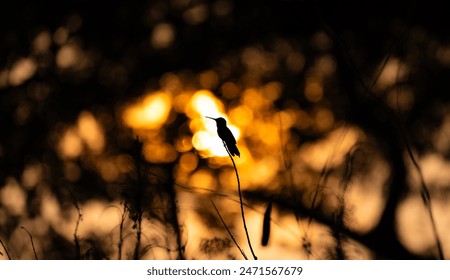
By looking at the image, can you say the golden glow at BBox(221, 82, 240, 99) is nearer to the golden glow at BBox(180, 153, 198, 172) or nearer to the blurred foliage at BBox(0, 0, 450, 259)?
the blurred foliage at BBox(0, 0, 450, 259)

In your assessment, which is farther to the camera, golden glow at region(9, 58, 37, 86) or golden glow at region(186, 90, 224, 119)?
golden glow at region(9, 58, 37, 86)

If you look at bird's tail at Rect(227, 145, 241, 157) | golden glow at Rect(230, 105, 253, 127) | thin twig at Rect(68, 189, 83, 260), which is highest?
golden glow at Rect(230, 105, 253, 127)

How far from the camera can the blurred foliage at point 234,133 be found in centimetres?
139

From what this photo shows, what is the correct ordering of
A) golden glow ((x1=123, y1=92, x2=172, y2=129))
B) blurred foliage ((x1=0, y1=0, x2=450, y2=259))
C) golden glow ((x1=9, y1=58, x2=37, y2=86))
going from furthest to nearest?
golden glow ((x1=9, y1=58, x2=37, y2=86)), golden glow ((x1=123, y1=92, x2=172, y2=129)), blurred foliage ((x1=0, y1=0, x2=450, y2=259))

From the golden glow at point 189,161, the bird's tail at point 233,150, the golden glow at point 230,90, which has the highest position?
the golden glow at point 230,90

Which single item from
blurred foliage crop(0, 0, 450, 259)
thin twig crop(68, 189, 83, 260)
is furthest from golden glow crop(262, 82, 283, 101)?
thin twig crop(68, 189, 83, 260)

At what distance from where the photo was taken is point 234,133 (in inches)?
57.0

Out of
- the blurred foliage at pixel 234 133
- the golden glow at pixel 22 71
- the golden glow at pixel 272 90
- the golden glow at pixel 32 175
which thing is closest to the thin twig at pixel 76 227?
the blurred foliage at pixel 234 133

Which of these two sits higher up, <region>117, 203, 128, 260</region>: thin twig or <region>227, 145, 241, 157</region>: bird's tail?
<region>227, 145, 241, 157</region>: bird's tail

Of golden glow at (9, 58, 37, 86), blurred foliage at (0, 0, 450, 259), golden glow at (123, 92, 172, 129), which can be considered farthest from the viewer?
golden glow at (9, 58, 37, 86)

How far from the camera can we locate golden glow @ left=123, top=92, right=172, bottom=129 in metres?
1.50

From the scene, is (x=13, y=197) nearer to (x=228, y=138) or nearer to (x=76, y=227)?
(x=76, y=227)

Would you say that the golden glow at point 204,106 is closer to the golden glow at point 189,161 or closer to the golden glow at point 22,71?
the golden glow at point 189,161
